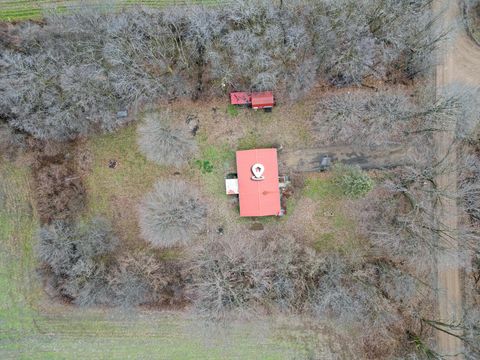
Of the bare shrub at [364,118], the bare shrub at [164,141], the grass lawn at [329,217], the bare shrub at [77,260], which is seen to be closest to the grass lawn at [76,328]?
the bare shrub at [77,260]

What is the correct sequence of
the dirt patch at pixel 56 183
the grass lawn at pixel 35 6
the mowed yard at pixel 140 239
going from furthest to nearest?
the mowed yard at pixel 140 239 < the grass lawn at pixel 35 6 < the dirt patch at pixel 56 183

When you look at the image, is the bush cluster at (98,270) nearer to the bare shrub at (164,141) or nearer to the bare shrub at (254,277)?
the bare shrub at (254,277)

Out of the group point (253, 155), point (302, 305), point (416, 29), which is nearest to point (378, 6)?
point (416, 29)

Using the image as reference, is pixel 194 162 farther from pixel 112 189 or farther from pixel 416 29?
pixel 416 29

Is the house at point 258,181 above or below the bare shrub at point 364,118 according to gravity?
below

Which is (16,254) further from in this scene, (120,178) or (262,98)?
(262,98)

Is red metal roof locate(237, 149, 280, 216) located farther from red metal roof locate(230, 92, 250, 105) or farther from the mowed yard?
red metal roof locate(230, 92, 250, 105)
